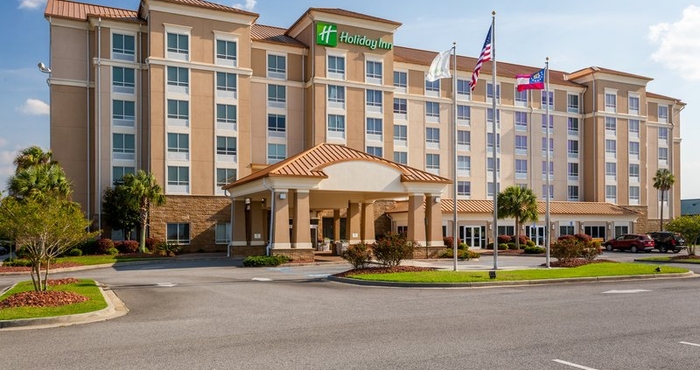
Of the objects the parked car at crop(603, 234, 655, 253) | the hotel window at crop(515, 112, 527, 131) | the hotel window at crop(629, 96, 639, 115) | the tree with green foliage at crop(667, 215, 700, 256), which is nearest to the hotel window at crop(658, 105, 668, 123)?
the hotel window at crop(629, 96, 639, 115)

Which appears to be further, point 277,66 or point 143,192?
point 277,66

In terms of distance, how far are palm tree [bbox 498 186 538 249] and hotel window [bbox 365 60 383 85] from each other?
14.8 m

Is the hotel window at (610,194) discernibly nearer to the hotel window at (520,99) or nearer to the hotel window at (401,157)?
the hotel window at (520,99)

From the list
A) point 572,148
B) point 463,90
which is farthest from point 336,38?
point 572,148

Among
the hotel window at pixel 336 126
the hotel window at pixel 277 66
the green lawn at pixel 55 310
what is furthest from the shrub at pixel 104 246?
the green lawn at pixel 55 310

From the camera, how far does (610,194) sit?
67.8 meters

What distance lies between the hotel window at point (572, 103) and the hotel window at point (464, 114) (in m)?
13.0

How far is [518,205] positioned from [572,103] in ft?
75.4

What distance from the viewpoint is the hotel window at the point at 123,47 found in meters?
46.9

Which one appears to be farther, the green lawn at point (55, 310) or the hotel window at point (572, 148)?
the hotel window at point (572, 148)

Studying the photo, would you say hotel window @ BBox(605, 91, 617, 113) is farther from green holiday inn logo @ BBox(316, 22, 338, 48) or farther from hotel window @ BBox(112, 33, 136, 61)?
hotel window @ BBox(112, 33, 136, 61)

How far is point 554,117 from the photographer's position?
Result: 2628 inches

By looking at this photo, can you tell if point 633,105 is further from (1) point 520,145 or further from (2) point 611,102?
(1) point 520,145

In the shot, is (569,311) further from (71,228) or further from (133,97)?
(133,97)
